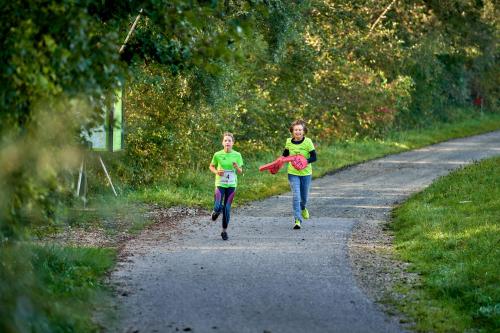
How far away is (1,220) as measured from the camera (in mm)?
7570

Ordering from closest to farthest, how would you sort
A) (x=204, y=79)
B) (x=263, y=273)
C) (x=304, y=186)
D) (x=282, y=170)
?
1. (x=263, y=273)
2. (x=304, y=186)
3. (x=204, y=79)
4. (x=282, y=170)

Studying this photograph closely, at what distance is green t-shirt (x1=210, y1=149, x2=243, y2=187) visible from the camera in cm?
1546

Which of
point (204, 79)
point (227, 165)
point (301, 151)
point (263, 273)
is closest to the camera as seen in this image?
point (263, 273)

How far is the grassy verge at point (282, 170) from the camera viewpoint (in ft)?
66.9

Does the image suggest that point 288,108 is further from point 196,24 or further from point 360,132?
point 196,24

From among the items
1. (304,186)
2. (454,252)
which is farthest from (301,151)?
(454,252)

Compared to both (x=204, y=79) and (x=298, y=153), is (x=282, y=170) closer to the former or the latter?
(x=204, y=79)

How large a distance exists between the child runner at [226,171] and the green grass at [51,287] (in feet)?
8.12

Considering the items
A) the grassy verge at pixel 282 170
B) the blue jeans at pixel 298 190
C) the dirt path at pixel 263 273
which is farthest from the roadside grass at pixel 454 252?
the grassy verge at pixel 282 170

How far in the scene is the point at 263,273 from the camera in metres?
12.2

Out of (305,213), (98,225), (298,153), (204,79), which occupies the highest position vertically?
(204,79)

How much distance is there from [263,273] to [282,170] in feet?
49.1

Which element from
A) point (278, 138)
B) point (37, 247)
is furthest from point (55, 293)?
point (278, 138)

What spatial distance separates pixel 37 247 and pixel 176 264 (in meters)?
1.81
